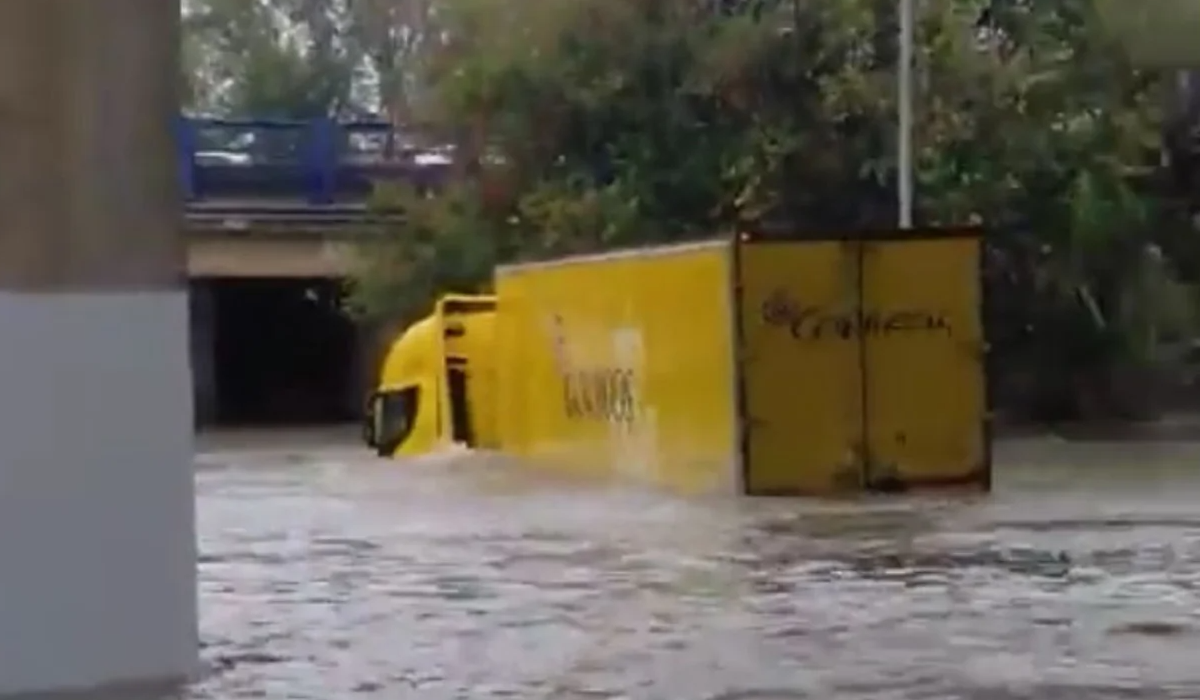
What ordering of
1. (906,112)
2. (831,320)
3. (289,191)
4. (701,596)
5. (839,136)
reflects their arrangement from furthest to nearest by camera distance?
(289,191) < (839,136) < (906,112) < (831,320) < (701,596)

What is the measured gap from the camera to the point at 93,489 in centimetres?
807

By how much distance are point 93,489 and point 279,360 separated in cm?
4099

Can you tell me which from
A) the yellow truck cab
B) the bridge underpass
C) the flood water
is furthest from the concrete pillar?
the bridge underpass

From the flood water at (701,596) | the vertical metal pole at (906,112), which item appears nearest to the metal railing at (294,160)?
the vertical metal pole at (906,112)

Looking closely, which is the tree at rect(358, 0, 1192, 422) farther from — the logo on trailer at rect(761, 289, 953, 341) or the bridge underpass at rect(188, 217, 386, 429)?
the logo on trailer at rect(761, 289, 953, 341)

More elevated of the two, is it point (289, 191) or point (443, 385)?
point (289, 191)

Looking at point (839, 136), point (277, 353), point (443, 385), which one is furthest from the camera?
point (277, 353)

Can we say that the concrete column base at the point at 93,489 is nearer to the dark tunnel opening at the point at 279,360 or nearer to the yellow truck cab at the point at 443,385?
the yellow truck cab at the point at 443,385

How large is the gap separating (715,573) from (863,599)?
1540 mm

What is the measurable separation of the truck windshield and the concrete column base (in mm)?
20314

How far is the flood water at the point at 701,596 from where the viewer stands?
9047 millimetres

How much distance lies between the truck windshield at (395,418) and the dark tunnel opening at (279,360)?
1765 centimetres

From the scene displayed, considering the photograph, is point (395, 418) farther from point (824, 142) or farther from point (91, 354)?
point (91, 354)

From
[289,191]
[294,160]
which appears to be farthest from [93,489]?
[294,160]
